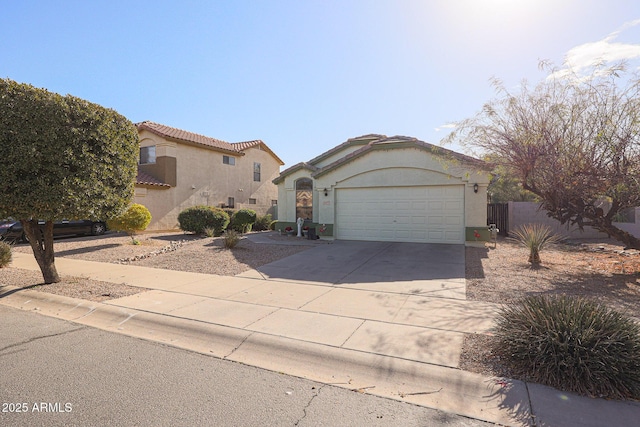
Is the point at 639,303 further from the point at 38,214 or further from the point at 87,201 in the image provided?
the point at 38,214

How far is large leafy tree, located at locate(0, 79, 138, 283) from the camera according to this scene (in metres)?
6.68

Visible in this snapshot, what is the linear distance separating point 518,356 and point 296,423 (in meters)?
2.53

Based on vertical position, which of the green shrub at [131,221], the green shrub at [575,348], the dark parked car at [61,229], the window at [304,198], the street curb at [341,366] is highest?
the window at [304,198]

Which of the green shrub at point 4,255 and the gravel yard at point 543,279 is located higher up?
the green shrub at point 4,255

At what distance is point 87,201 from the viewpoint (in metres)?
7.33

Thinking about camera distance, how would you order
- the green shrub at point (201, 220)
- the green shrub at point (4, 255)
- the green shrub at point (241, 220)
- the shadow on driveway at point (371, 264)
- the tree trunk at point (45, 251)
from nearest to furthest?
the tree trunk at point (45, 251)
the shadow on driveway at point (371, 264)
the green shrub at point (4, 255)
the green shrub at point (201, 220)
the green shrub at point (241, 220)

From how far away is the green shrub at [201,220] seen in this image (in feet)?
57.3

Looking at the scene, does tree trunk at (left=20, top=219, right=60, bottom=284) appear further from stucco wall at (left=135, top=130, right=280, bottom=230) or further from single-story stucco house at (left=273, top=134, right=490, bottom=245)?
stucco wall at (left=135, top=130, right=280, bottom=230)

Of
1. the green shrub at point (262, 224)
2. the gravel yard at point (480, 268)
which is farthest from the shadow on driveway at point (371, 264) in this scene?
the green shrub at point (262, 224)

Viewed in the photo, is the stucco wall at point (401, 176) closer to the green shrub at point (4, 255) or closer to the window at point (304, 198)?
the window at point (304, 198)

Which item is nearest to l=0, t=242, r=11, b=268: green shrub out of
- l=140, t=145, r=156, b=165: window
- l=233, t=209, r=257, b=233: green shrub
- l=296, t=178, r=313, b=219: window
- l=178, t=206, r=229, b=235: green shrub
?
l=178, t=206, r=229, b=235: green shrub

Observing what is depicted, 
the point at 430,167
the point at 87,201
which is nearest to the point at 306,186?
the point at 430,167

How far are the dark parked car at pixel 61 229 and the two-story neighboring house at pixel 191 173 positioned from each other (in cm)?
261

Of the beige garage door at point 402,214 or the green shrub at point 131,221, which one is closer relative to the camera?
the beige garage door at point 402,214
